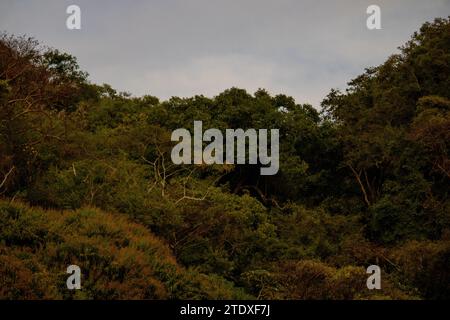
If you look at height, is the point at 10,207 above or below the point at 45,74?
below

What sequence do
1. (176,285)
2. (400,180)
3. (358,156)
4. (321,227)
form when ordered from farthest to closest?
1. (358,156)
2. (400,180)
3. (321,227)
4. (176,285)

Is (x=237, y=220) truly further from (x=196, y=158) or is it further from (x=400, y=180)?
(x=400, y=180)

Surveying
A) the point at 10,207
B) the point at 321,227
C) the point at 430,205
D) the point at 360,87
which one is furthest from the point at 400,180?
the point at 10,207

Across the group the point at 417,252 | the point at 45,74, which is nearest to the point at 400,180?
the point at 417,252

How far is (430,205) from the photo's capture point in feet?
68.3

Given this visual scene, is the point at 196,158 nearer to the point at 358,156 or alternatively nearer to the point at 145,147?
the point at 145,147

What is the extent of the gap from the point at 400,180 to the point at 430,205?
2589 mm

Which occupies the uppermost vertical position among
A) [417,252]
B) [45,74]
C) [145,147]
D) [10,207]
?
[45,74]

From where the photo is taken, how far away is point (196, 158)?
19109 millimetres

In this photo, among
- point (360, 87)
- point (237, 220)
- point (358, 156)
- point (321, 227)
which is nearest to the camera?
point (237, 220)

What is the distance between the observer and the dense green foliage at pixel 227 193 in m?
10.7

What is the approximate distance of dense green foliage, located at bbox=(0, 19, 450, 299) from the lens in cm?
1074

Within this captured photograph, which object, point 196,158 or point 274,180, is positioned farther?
point 274,180

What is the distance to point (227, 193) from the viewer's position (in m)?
18.2
